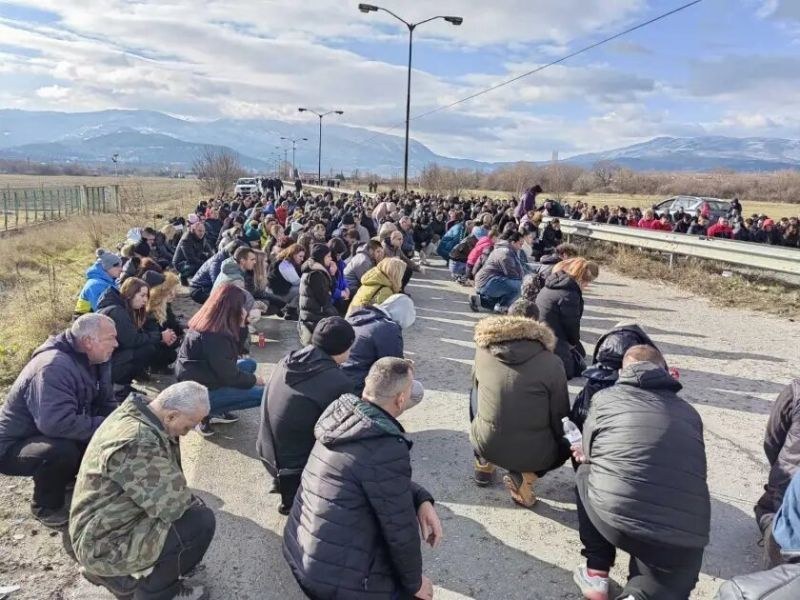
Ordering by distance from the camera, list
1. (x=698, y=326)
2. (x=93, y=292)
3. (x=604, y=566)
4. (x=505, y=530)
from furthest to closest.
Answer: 1. (x=698, y=326)
2. (x=93, y=292)
3. (x=505, y=530)
4. (x=604, y=566)

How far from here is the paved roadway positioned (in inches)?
137

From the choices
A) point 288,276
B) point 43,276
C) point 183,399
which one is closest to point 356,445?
point 183,399

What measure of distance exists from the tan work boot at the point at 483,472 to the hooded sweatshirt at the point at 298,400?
4.32 feet

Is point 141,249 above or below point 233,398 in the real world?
above

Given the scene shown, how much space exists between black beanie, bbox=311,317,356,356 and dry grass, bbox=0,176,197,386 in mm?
4464

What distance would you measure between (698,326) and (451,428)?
5463 mm

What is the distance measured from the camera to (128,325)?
220 inches

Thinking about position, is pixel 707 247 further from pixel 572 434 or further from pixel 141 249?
pixel 141 249

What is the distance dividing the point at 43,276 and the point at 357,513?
50.8 ft

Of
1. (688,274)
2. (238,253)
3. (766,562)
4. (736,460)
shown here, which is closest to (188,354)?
(238,253)

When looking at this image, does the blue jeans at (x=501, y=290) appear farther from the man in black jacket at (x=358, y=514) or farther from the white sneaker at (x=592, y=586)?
the man in black jacket at (x=358, y=514)

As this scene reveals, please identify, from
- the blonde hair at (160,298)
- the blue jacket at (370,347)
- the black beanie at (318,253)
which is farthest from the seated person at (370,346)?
the black beanie at (318,253)

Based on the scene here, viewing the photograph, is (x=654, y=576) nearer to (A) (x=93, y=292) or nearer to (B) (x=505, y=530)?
(B) (x=505, y=530)

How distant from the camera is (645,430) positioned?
299cm
